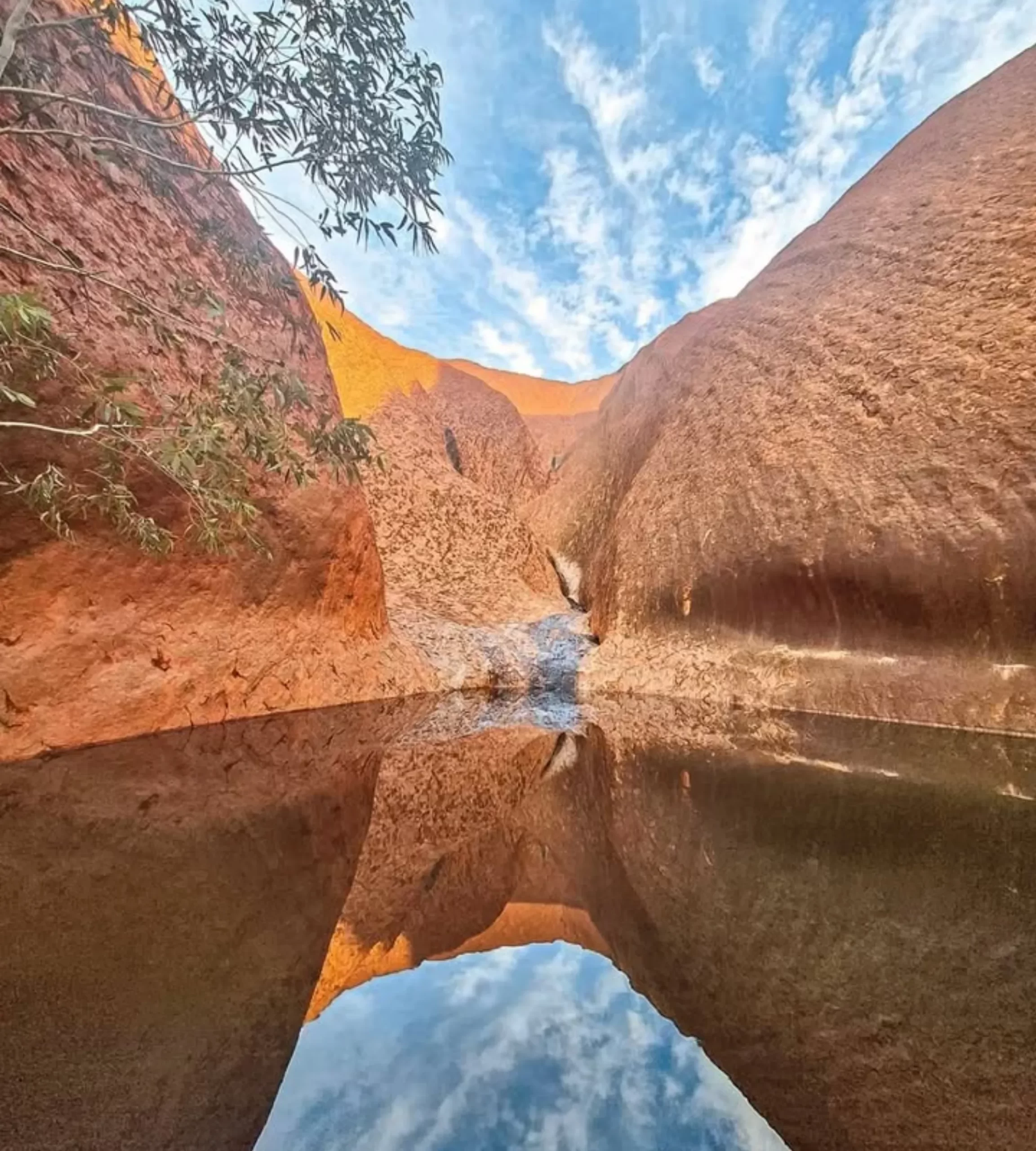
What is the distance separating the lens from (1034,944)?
9.71 ft

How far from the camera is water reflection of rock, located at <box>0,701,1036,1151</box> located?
196 cm

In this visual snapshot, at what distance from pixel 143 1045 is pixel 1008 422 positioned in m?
13.1

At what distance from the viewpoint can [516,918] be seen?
10.9 feet

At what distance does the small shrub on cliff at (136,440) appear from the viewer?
527cm

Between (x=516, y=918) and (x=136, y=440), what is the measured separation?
17.6 feet

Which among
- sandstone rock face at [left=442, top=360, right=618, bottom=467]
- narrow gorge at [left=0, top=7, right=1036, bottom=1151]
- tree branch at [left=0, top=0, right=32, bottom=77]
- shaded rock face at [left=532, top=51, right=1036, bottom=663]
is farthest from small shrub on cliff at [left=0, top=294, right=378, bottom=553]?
sandstone rock face at [left=442, top=360, right=618, bottom=467]

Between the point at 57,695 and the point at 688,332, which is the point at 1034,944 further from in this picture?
the point at 688,332

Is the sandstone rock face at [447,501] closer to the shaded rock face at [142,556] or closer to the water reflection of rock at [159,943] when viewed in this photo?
the shaded rock face at [142,556]

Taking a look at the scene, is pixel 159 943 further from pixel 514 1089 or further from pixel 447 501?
pixel 447 501

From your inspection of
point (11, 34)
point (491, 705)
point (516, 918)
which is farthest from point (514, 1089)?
point (491, 705)

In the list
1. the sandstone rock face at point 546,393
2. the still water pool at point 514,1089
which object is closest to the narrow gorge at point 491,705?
the still water pool at point 514,1089

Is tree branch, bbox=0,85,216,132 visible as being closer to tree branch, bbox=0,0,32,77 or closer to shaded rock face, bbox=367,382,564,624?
tree branch, bbox=0,0,32,77

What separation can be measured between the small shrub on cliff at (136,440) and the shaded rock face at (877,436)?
9769 mm

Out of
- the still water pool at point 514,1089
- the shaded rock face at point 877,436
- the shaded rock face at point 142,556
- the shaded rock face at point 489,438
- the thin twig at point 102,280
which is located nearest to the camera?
the still water pool at point 514,1089
